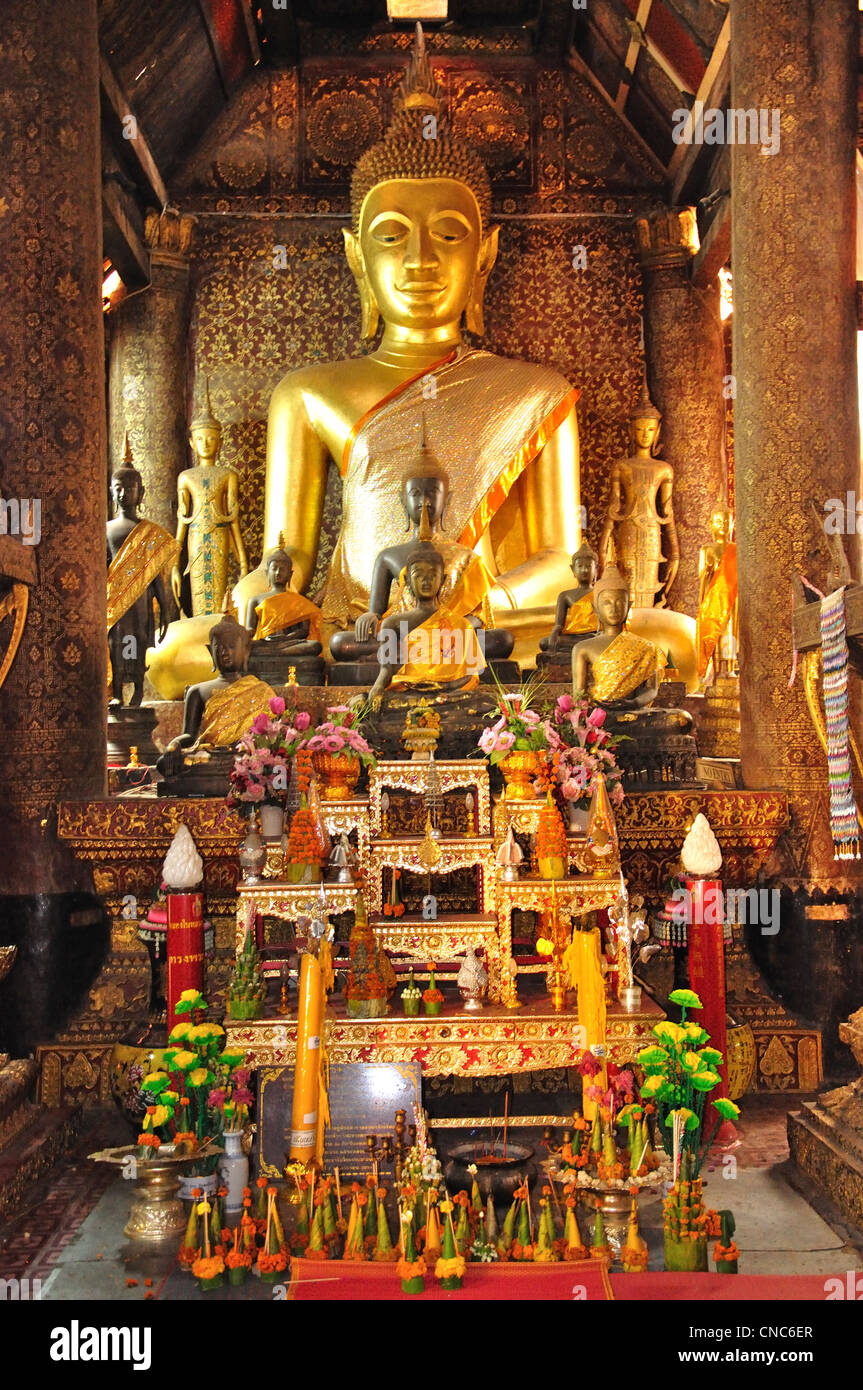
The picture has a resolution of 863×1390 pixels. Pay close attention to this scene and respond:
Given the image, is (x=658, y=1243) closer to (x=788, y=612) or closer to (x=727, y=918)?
(x=727, y=918)

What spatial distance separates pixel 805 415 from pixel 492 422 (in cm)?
267

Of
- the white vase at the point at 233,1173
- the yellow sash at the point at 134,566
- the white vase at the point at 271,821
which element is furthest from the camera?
the yellow sash at the point at 134,566

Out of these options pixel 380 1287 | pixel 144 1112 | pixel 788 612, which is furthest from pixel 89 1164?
pixel 788 612

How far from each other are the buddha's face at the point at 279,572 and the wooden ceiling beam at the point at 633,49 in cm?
377

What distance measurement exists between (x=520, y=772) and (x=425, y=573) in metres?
1.53

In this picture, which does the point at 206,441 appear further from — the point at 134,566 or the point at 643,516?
the point at 643,516

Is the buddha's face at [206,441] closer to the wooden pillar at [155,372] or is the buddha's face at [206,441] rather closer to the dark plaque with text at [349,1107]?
the wooden pillar at [155,372]

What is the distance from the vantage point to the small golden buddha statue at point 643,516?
849cm

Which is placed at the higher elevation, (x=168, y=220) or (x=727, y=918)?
(x=168, y=220)

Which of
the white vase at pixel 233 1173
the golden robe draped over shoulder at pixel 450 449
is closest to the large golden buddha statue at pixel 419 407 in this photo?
the golden robe draped over shoulder at pixel 450 449

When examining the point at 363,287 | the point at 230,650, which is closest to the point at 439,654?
the point at 230,650

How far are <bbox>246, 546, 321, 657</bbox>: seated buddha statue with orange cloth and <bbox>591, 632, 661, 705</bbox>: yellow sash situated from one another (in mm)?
1453

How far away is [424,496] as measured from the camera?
6527mm

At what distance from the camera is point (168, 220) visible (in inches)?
342
